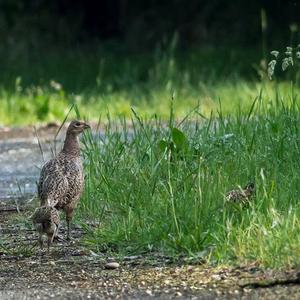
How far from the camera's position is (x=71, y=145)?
7.30m

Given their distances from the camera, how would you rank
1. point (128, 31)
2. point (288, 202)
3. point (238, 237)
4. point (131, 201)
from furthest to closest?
point (128, 31), point (131, 201), point (288, 202), point (238, 237)

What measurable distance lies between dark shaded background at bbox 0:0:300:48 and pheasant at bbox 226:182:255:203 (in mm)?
14534

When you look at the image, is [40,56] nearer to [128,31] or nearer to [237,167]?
[128,31]

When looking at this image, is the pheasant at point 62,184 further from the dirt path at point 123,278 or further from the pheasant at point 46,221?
the dirt path at point 123,278

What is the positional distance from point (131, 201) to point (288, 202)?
0.96m

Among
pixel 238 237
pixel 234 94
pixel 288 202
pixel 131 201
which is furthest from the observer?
pixel 234 94

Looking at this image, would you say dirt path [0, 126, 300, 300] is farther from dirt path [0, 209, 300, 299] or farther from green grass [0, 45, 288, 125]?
green grass [0, 45, 288, 125]

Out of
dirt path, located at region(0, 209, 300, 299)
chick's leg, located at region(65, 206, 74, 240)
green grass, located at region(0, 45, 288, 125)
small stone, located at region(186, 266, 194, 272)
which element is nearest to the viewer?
dirt path, located at region(0, 209, 300, 299)

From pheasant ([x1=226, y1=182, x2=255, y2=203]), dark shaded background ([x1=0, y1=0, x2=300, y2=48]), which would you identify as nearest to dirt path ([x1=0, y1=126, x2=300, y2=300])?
pheasant ([x1=226, y1=182, x2=255, y2=203])

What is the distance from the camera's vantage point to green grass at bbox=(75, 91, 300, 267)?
18.7 ft

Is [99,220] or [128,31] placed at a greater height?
[128,31]

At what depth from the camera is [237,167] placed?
6.97 m

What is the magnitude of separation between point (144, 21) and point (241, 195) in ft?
54.8

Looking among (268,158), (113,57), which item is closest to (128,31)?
(113,57)
